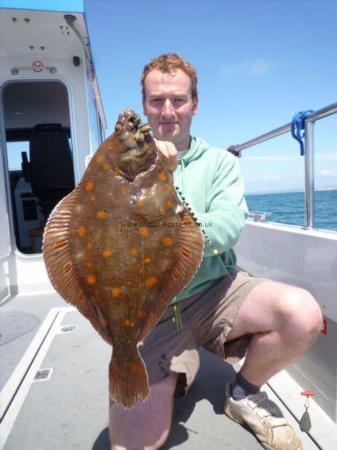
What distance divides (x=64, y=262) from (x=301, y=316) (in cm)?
137

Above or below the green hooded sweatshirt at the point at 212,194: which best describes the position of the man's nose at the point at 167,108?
above

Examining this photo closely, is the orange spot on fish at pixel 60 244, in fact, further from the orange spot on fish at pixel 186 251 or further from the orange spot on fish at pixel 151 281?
the orange spot on fish at pixel 186 251

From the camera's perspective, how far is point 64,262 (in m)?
1.70

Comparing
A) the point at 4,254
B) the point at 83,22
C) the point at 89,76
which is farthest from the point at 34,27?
the point at 4,254

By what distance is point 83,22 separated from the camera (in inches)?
180

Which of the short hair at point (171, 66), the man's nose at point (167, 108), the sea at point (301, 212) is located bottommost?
the sea at point (301, 212)

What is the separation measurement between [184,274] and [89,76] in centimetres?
496

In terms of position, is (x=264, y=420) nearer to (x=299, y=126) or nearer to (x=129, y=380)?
(x=129, y=380)

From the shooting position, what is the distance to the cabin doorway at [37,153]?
7.48 meters

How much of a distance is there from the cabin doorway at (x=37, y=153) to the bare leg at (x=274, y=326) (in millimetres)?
5393

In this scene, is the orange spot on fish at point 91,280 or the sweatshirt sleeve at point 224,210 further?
the sweatshirt sleeve at point 224,210

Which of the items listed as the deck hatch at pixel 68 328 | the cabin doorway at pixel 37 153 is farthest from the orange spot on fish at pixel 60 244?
the cabin doorway at pixel 37 153

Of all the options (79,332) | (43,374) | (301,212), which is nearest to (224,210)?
(43,374)

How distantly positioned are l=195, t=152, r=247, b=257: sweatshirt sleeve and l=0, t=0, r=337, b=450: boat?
0.68 metres
